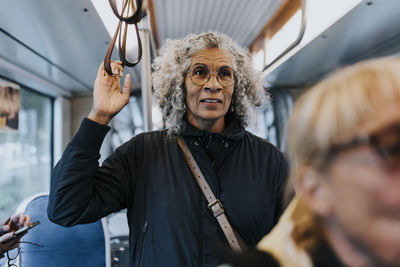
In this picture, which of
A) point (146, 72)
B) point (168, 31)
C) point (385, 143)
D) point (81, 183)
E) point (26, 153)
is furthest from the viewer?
point (26, 153)

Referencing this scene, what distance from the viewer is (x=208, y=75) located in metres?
1.38

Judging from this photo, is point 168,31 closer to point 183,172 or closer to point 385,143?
point 183,172

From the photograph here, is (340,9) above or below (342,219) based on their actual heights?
above

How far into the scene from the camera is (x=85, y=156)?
110cm

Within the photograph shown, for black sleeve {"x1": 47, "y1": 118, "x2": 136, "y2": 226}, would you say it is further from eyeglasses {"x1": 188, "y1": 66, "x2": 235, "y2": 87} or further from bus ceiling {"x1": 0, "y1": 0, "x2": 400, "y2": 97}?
bus ceiling {"x1": 0, "y1": 0, "x2": 400, "y2": 97}

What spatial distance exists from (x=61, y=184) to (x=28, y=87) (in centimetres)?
287

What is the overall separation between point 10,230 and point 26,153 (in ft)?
7.01

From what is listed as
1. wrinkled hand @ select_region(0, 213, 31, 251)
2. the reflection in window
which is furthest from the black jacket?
the reflection in window

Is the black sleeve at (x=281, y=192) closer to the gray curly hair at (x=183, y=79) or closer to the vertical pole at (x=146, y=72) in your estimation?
the gray curly hair at (x=183, y=79)

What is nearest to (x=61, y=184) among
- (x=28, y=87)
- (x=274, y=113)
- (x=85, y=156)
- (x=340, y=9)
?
(x=85, y=156)

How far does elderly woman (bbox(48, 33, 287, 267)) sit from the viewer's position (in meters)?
1.12

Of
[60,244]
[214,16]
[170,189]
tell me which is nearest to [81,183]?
Result: [170,189]

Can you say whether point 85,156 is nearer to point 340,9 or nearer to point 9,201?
point 340,9

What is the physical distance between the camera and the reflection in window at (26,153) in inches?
117
